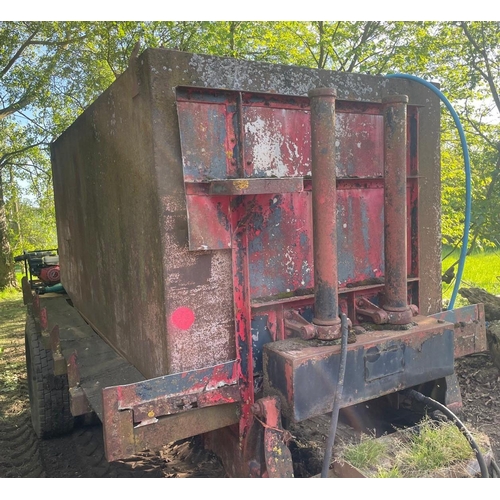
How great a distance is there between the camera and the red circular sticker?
7.43 feet

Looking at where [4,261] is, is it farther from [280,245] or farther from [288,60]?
[280,245]

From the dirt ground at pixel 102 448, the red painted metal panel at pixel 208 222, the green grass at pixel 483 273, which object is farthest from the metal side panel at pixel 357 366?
the green grass at pixel 483 273

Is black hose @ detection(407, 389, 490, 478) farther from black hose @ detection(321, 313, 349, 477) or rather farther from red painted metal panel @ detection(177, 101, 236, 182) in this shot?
red painted metal panel @ detection(177, 101, 236, 182)

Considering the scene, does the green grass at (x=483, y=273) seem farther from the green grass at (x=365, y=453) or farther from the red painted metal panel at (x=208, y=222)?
the red painted metal panel at (x=208, y=222)

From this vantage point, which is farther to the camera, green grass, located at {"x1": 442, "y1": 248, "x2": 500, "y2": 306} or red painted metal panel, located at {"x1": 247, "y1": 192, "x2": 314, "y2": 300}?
green grass, located at {"x1": 442, "y1": 248, "x2": 500, "y2": 306}

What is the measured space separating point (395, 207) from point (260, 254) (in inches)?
29.4

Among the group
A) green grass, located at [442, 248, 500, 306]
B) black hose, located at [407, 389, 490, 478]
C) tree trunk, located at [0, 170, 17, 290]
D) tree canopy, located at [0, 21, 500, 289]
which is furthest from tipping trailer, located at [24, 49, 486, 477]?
tree trunk, located at [0, 170, 17, 290]

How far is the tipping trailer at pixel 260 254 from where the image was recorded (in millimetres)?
2180

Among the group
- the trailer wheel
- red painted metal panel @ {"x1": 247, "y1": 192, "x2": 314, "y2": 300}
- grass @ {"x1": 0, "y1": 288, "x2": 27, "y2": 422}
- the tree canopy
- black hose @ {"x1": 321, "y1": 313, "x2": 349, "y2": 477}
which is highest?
the tree canopy

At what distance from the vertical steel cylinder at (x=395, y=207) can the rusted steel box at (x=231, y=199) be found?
0.78 feet

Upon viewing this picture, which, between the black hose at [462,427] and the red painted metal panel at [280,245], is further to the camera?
the red painted metal panel at [280,245]

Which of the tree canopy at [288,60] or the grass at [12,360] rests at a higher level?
the tree canopy at [288,60]

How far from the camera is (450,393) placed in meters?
2.83

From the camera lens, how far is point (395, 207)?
8.16ft
